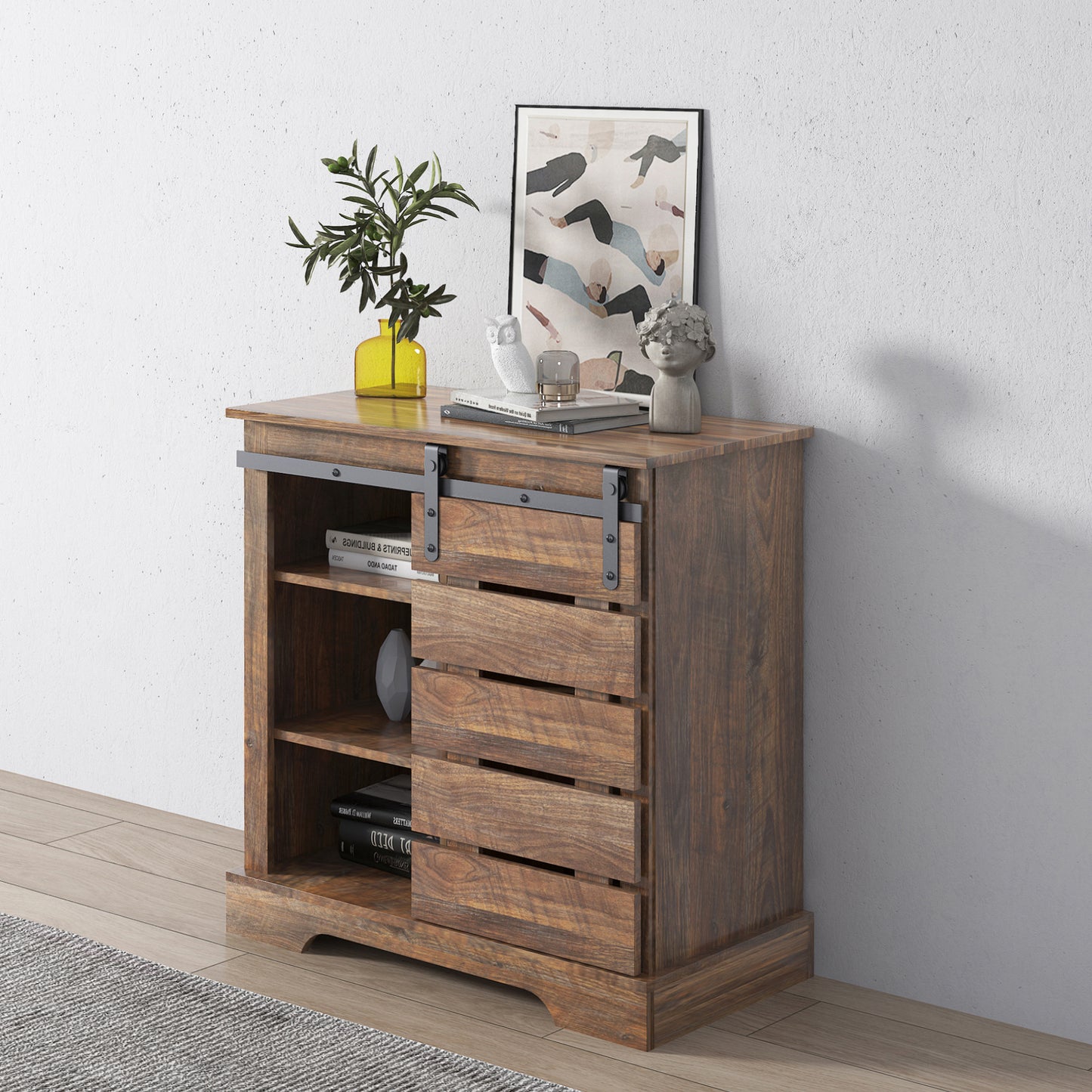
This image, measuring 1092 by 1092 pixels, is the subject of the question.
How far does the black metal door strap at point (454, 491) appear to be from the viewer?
235 centimetres

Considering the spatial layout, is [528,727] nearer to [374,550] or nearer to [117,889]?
[374,550]

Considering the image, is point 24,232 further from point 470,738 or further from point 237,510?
point 470,738

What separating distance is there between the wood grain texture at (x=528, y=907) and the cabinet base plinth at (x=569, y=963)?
0.02 m

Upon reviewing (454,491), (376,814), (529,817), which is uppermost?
(454,491)

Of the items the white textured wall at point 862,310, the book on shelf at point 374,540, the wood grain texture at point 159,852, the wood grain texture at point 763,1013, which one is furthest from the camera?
the wood grain texture at point 159,852

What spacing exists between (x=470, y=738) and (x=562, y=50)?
1.18 meters

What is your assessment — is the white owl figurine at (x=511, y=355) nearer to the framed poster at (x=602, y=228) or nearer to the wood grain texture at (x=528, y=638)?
the framed poster at (x=602, y=228)

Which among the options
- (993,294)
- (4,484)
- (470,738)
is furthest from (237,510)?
(993,294)

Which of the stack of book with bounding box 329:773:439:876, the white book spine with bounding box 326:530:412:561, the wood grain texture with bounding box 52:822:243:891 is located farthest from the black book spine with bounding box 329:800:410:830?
the white book spine with bounding box 326:530:412:561

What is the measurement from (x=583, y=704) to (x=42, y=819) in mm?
1606

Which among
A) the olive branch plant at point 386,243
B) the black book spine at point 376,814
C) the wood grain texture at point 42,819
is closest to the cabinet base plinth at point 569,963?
the black book spine at point 376,814

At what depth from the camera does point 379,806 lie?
2914 millimetres

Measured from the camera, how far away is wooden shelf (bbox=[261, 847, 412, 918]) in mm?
2775

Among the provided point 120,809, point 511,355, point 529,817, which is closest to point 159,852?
point 120,809
